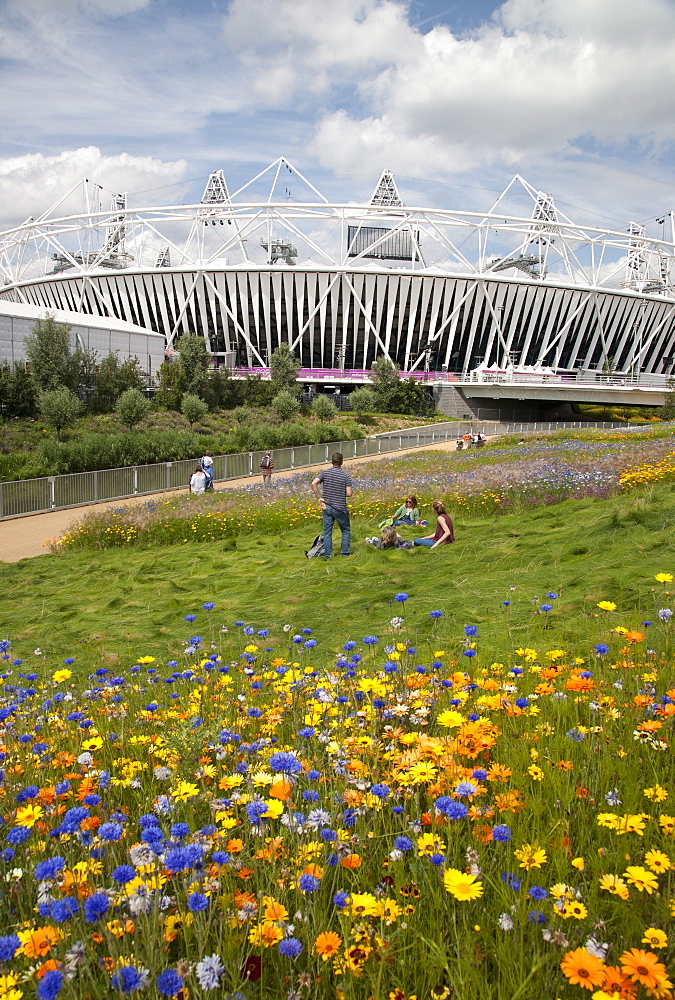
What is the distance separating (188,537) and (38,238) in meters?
99.3

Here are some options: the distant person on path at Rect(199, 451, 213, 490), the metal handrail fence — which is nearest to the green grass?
the metal handrail fence

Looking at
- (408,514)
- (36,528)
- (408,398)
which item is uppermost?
(408,398)

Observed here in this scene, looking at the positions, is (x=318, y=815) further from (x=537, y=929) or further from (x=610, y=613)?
(x=610, y=613)

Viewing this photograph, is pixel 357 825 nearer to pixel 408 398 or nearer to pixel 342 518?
pixel 342 518

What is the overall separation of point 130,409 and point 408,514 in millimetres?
28292

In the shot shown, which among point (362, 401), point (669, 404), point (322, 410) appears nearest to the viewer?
point (322, 410)

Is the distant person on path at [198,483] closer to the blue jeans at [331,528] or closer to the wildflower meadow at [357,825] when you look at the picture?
the blue jeans at [331,528]

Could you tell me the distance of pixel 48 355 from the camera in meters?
38.4

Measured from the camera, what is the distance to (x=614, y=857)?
209cm

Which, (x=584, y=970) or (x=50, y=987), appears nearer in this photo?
(x=50, y=987)

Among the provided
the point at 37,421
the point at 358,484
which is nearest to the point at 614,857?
the point at 358,484

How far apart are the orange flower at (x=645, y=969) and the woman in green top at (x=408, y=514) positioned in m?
10.4

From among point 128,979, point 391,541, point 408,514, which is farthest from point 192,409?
point 128,979

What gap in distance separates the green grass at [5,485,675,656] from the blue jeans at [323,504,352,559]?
342 mm
